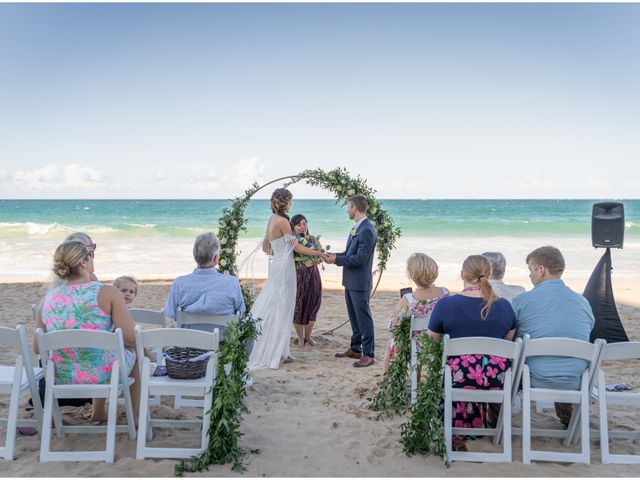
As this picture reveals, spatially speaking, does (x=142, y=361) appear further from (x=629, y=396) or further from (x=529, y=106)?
(x=529, y=106)

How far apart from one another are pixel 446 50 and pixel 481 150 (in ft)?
105

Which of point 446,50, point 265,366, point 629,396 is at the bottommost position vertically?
point 265,366

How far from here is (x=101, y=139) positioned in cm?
4359

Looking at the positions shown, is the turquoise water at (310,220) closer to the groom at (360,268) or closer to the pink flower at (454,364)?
the groom at (360,268)

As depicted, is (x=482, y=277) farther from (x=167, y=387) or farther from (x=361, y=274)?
(x=361, y=274)

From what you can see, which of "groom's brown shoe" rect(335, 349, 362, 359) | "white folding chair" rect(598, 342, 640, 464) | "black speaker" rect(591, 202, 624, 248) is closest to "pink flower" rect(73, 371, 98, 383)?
"white folding chair" rect(598, 342, 640, 464)

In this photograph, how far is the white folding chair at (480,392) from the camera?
373cm

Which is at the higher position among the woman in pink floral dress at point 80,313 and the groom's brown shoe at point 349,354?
the woman in pink floral dress at point 80,313

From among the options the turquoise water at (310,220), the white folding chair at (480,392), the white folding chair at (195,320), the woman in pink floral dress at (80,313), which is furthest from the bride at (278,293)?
the turquoise water at (310,220)

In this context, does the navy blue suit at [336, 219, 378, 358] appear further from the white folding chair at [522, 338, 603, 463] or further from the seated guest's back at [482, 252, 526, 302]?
the white folding chair at [522, 338, 603, 463]

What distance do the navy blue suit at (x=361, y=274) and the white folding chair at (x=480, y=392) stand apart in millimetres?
2595

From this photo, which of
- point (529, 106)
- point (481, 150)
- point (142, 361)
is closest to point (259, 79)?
point (529, 106)

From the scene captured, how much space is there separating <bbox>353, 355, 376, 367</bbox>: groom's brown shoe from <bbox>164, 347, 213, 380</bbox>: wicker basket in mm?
2927

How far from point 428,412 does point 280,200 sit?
3.43 metres
